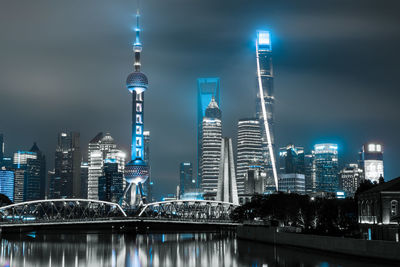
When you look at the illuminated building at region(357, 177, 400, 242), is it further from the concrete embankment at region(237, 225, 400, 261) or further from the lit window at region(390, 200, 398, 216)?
the concrete embankment at region(237, 225, 400, 261)

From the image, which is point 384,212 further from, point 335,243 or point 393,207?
point 335,243

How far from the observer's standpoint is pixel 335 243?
71.1 meters

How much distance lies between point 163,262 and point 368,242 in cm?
2716

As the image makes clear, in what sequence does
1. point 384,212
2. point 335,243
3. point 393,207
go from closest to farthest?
point 335,243 → point 393,207 → point 384,212

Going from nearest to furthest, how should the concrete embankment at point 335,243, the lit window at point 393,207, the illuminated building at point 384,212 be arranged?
the concrete embankment at point 335,243 < the illuminated building at point 384,212 < the lit window at point 393,207

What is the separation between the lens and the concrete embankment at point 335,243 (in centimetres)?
5885

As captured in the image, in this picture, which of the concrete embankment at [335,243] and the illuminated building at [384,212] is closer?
the concrete embankment at [335,243]

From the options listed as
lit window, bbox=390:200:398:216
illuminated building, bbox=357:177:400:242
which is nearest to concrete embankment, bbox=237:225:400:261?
illuminated building, bbox=357:177:400:242

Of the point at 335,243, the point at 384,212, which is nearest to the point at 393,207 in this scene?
the point at 384,212

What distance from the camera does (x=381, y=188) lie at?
78.4 meters

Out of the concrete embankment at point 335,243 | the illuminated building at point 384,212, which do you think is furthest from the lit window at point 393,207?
the concrete embankment at point 335,243

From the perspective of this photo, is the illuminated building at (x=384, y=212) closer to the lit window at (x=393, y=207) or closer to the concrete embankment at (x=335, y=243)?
the lit window at (x=393, y=207)

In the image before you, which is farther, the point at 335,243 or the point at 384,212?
the point at 384,212

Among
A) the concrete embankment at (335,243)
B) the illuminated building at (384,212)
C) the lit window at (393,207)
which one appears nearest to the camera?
the concrete embankment at (335,243)
